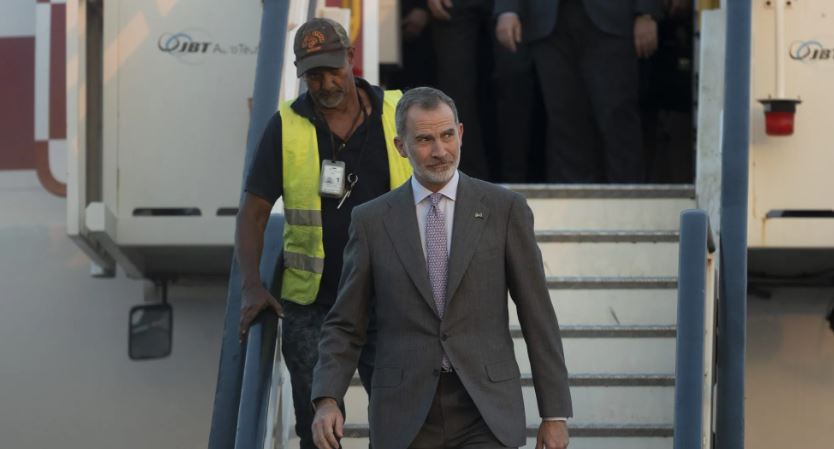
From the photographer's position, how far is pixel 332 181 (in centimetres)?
472

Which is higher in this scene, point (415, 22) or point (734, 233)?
point (415, 22)

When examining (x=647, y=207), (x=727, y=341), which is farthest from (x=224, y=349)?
(x=647, y=207)

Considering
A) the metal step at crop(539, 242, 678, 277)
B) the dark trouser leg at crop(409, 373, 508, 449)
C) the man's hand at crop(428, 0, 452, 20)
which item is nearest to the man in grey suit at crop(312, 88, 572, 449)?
the dark trouser leg at crop(409, 373, 508, 449)

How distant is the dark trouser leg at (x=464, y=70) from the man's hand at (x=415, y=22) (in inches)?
2.2

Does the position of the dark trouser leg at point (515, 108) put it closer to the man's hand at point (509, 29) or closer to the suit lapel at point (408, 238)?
the man's hand at point (509, 29)

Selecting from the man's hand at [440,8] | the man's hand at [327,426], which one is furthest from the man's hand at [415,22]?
the man's hand at [327,426]

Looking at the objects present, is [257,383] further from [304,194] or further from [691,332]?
[691,332]

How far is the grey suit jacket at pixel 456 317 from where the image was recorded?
4.00 metres

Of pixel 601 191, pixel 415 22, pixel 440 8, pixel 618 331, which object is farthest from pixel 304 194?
pixel 415 22

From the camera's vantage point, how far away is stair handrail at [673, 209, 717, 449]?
15.0ft

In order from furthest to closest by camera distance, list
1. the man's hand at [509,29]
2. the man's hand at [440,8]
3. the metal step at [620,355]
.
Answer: the man's hand at [440,8] < the man's hand at [509,29] < the metal step at [620,355]

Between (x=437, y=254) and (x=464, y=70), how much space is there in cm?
337

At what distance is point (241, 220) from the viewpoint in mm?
4781

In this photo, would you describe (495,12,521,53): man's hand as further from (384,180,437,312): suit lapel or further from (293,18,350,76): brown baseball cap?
(384,180,437,312): suit lapel
